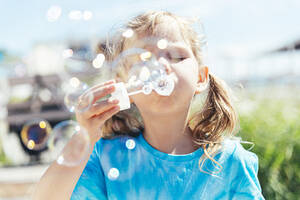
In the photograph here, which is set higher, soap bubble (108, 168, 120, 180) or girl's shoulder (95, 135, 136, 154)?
girl's shoulder (95, 135, 136, 154)

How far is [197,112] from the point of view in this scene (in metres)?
1.51

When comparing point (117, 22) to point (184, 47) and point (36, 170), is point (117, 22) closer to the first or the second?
point (184, 47)

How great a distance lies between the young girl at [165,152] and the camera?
1249mm

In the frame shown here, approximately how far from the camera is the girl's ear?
142cm

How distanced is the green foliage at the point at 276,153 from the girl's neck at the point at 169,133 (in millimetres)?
887

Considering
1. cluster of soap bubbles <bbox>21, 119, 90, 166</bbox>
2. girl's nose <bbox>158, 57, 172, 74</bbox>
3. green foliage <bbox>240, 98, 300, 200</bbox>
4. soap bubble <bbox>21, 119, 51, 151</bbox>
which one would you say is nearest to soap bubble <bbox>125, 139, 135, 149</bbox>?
cluster of soap bubbles <bbox>21, 119, 90, 166</bbox>

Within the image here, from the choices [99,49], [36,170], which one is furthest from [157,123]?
[36,170]

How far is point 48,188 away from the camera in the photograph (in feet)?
3.93

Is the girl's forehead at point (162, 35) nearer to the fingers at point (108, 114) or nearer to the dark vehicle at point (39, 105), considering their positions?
the fingers at point (108, 114)

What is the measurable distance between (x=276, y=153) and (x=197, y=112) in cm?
94

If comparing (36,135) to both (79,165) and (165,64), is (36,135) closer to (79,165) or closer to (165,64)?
(79,165)

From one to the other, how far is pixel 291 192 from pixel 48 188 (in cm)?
153

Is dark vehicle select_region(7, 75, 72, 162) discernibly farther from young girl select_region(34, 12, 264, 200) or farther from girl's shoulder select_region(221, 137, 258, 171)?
girl's shoulder select_region(221, 137, 258, 171)

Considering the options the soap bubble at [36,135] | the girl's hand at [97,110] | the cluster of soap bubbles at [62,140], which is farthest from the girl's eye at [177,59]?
the soap bubble at [36,135]
